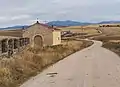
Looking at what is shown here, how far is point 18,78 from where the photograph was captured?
55.0ft

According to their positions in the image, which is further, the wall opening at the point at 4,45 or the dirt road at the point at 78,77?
the wall opening at the point at 4,45

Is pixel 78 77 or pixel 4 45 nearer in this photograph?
pixel 78 77

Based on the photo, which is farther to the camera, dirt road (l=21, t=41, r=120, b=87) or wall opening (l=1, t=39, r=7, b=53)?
wall opening (l=1, t=39, r=7, b=53)

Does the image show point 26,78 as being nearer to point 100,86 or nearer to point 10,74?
point 10,74

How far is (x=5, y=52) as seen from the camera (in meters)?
21.9

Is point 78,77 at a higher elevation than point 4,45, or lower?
lower

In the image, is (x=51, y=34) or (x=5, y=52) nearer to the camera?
(x=5, y=52)

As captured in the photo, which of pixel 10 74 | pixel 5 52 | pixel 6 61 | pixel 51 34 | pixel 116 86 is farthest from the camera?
pixel 51 34

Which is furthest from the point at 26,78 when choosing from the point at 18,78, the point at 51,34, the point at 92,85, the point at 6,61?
the point at 51,34

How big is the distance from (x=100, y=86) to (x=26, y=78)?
4696 millimetres

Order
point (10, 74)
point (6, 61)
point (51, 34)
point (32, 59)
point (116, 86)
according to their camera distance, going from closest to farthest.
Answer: point (116, 86) → point (10, 74) → point (6, 61) → point (32, 59) → point (51, 34)

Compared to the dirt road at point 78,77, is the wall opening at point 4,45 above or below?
above

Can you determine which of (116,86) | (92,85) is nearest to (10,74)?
(92,85)

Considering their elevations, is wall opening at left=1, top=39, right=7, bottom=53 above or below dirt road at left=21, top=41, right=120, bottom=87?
above
